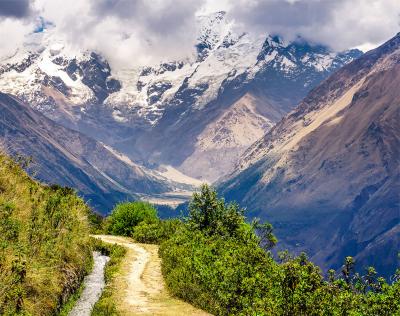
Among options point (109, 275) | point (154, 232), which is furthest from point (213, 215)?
point (109, 275)

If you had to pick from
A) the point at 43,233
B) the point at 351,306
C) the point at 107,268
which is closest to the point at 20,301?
the point at 43,233

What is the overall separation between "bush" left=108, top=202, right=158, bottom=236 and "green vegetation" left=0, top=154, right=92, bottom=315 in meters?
46.9

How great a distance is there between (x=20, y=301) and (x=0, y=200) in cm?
1217

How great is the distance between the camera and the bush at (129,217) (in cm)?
11079

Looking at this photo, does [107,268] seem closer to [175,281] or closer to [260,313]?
[175,281]

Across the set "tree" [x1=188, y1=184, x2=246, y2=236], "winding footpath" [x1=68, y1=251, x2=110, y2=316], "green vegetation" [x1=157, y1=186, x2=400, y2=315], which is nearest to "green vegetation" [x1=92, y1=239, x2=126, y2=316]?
"winding footpath" [x1=68, y1=251, x2=110, y2=316]

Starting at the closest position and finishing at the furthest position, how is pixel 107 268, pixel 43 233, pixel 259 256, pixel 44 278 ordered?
pixel 44 278 < pixel 43 233 < pixel 259 256 < pixel 107 268

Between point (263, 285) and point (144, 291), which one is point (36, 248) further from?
point (263, 285)

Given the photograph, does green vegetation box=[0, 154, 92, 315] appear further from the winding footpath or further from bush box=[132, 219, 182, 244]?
bush box=[132, 219, 182, 244]

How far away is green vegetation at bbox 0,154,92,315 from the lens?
1304 inches

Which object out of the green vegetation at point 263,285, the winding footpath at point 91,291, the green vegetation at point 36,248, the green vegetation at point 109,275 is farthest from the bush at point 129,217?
the green vegetation at point 36,248

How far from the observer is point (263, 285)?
123 feet

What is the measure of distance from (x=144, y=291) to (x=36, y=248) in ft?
43.3

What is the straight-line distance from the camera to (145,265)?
67.1 metres
